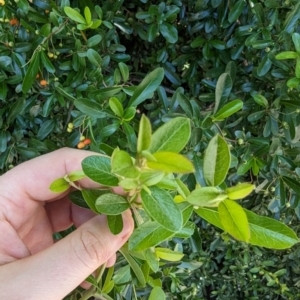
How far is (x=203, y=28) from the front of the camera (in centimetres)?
126

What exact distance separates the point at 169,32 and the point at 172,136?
2.45ft

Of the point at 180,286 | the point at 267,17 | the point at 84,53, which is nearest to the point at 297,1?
the point at 267,17

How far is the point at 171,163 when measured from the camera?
443mm

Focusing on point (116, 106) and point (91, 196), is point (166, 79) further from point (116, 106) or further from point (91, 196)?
point (91, 196)

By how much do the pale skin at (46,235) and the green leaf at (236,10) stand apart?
509mm

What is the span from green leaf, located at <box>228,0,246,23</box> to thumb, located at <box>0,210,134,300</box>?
0.65 m

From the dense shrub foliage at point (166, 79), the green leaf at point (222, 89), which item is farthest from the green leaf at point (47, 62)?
the green leaf at point (222, 89)

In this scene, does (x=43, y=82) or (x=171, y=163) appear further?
(x=43, y=82)

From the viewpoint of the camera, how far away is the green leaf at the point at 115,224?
2.11ft

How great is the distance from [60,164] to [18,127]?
1.09 ft

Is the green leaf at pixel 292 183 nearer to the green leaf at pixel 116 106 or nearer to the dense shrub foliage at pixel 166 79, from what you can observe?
the dense shrub foliage at pixel 166 79

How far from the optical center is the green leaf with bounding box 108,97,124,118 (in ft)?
2.82

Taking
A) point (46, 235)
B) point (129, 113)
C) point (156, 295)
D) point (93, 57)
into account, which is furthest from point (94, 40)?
point (156, 295)

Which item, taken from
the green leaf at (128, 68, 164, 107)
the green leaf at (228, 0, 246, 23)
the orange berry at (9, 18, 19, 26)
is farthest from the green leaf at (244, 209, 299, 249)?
the orange berry at (9, 18, 19, 26)
